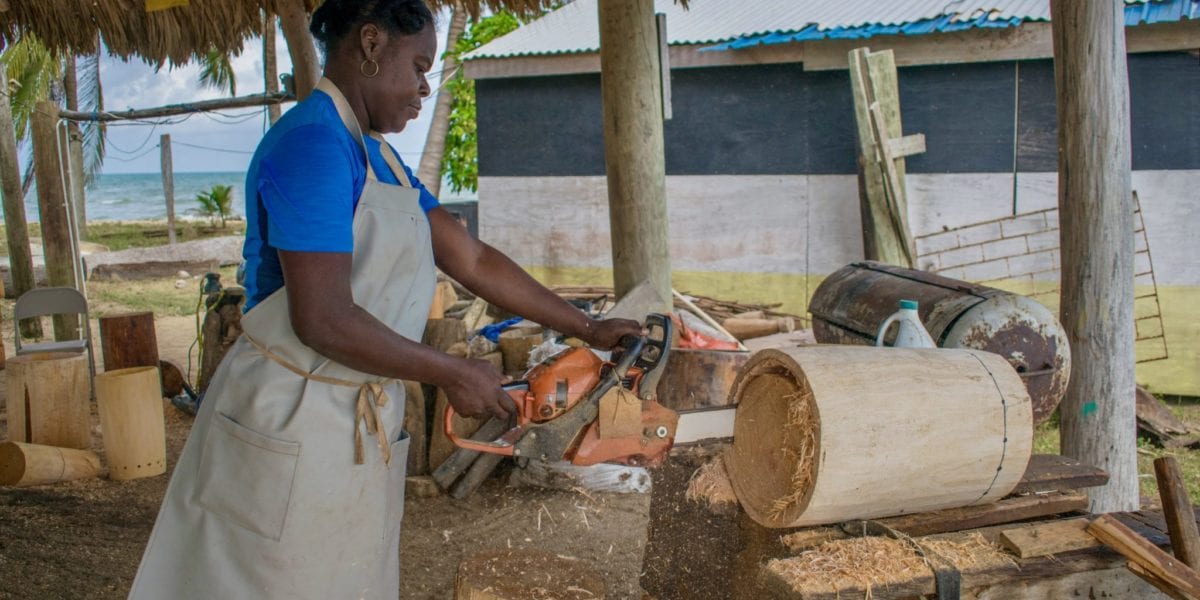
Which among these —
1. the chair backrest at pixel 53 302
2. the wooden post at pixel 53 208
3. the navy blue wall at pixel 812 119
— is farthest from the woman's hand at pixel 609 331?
the wooden post at pixel 53 208

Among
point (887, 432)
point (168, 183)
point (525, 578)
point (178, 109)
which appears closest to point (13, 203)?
point (178, 109)

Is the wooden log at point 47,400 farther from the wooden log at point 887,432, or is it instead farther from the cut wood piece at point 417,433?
the wooden log at point 887,432

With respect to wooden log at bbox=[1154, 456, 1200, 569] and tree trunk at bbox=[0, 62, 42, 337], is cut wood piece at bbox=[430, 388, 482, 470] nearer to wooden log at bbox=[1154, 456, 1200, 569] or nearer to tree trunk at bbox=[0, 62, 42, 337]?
wooden log at bbox=[1154, 456, 1200, 569]

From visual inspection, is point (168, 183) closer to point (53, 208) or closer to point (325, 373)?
point (53, 208)

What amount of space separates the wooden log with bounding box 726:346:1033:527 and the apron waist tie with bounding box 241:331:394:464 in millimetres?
926

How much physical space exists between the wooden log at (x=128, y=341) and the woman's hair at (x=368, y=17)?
4393 millimetres

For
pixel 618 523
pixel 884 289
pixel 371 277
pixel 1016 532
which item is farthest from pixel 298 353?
pixel 884 289

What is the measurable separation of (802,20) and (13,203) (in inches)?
291

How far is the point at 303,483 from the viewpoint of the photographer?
2.08 m

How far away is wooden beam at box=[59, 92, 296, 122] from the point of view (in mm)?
8617

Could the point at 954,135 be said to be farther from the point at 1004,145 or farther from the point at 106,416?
the point at 106,416

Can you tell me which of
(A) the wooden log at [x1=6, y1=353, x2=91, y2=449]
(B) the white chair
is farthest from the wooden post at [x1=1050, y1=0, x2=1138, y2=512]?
(B) the white chair

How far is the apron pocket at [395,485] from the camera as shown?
2.30 m

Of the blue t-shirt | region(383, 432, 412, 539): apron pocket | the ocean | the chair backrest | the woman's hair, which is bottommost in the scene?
region(383, 432, 412, 539): apron pocket
